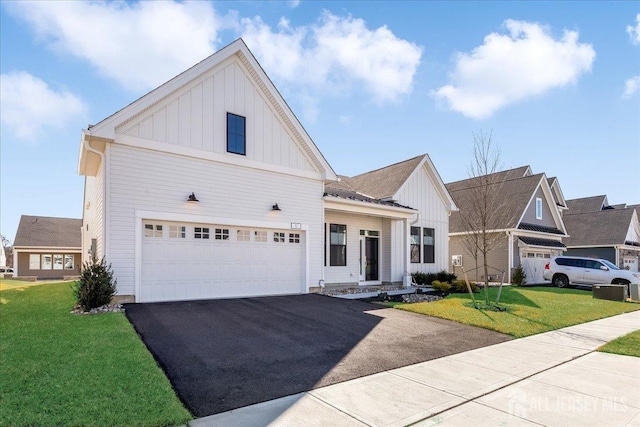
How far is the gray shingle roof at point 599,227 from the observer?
28562mm

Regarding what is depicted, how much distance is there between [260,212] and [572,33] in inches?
444

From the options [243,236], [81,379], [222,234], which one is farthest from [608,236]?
[81,379]

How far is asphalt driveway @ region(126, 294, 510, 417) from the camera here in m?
4.73

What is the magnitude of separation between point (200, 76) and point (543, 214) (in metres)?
23.8

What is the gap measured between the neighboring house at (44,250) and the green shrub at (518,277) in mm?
32359

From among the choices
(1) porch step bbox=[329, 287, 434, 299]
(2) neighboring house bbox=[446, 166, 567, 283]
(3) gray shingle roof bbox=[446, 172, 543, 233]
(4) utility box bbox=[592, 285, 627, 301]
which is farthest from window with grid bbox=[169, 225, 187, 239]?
(3) gray shingle roof bbox=[446, 172, 543, 233]

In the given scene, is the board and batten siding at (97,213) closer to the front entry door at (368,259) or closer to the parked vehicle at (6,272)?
the front entry door at (368,259)

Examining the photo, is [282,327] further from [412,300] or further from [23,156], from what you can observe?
[23,156]

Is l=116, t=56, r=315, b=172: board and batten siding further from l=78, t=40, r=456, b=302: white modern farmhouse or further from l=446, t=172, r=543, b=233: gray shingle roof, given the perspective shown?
l=446, t=172, r=543, b=233: gray shingle roof

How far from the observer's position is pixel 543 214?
25.2m

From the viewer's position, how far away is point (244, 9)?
450 inches

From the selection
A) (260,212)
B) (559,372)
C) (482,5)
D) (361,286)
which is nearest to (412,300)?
(361,286)

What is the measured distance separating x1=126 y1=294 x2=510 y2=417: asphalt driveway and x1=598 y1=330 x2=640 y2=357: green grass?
1.82 metres

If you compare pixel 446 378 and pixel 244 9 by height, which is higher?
pixel 244 9
